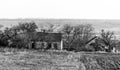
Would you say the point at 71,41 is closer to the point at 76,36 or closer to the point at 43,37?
the point at 76,36

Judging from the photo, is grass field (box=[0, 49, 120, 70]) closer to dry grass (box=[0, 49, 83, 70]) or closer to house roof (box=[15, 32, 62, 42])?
dry grass (box=[0, 49, 83, 70])

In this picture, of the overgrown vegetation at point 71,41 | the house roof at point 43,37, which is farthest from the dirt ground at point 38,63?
the house roof at point 43,37

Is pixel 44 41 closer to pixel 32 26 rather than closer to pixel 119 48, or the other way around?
pixel 32 26

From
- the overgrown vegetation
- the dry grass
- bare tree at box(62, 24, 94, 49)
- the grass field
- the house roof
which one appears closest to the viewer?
the dry grass

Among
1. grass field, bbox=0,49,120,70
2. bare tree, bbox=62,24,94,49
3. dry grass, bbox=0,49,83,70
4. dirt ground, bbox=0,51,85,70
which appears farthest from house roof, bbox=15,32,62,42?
dirt ground, bbox=0,51,85,70

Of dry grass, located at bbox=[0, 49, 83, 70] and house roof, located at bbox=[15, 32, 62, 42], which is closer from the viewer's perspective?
dry grass, located at bbox=[0, 49, 83, 70]

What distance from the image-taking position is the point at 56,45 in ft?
140

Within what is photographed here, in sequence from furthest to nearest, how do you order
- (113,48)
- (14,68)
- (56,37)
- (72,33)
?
(72,33)
(56,37)
(113,48)
(14,68)

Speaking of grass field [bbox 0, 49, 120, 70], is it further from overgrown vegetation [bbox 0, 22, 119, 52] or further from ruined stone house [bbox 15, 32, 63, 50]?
ruined stone house [bbox 15, 32, 63, 50]

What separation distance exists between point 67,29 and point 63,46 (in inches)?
214

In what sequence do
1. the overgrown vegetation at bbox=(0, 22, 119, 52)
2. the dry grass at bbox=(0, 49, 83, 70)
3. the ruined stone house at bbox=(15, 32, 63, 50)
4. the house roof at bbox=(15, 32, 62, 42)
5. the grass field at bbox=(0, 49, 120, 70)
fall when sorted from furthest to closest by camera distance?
the house roof at bbox=(15, 32, 62, 42), the ruined stone house at bbox=(15, 32, 63, 50), the overgrown vegetation at bbox=(0, 22, 119, 52), the grass field at bbox=(0, 49, 120, 70), the dry grass at bbox=(0, 49, 83, 70)

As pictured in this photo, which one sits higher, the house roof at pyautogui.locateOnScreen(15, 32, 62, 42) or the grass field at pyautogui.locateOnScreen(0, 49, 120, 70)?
the house roof at pyautogui.locateOnScreen(15, 32, 62, 42)

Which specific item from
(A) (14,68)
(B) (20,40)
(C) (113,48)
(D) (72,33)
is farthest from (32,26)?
(A) (14,68)

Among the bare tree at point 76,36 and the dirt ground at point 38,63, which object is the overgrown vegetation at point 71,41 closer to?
the bare tree at point 76,36
